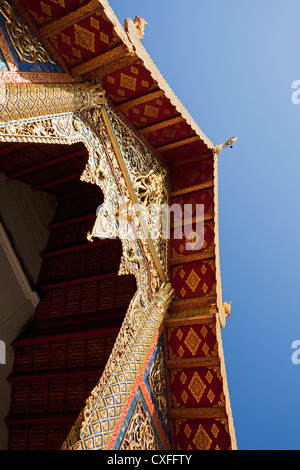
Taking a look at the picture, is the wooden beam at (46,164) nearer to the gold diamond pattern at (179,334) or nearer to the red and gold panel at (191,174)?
the red and gold panel at (191,174)

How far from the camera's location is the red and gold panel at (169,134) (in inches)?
155

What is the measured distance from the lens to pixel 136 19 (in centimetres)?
328

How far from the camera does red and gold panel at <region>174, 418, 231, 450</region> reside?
3422mm

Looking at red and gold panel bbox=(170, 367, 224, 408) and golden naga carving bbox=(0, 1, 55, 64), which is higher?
golden naga carving bbox=(0, 1, 55, 64)

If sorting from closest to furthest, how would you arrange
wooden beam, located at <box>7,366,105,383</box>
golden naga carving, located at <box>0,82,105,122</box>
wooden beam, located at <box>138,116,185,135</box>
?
golden naga carving, located at <box>0,82,105,122</box> → wooden beam, located at <box>138,116,185,135</box> → wooden beam, located at <box>7,366,105,383</box>

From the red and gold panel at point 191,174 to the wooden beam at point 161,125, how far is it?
23.8 inches

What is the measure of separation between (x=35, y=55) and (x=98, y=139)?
0.78 metres

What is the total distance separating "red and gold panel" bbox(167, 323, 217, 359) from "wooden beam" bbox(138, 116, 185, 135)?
1.73 meters

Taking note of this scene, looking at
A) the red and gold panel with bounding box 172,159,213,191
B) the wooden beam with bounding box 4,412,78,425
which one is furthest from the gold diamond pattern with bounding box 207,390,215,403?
the red and gold panel with bounding box 172,159,213,191

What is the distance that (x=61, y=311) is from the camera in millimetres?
4934

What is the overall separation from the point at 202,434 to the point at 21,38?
123 inches

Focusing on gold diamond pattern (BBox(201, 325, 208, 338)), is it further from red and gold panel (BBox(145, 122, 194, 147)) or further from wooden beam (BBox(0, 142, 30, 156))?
wooden beam (BBox(0, 142, 30, 156))

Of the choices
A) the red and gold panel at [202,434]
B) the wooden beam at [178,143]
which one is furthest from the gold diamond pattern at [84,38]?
the red and gold panel at [202,434]
